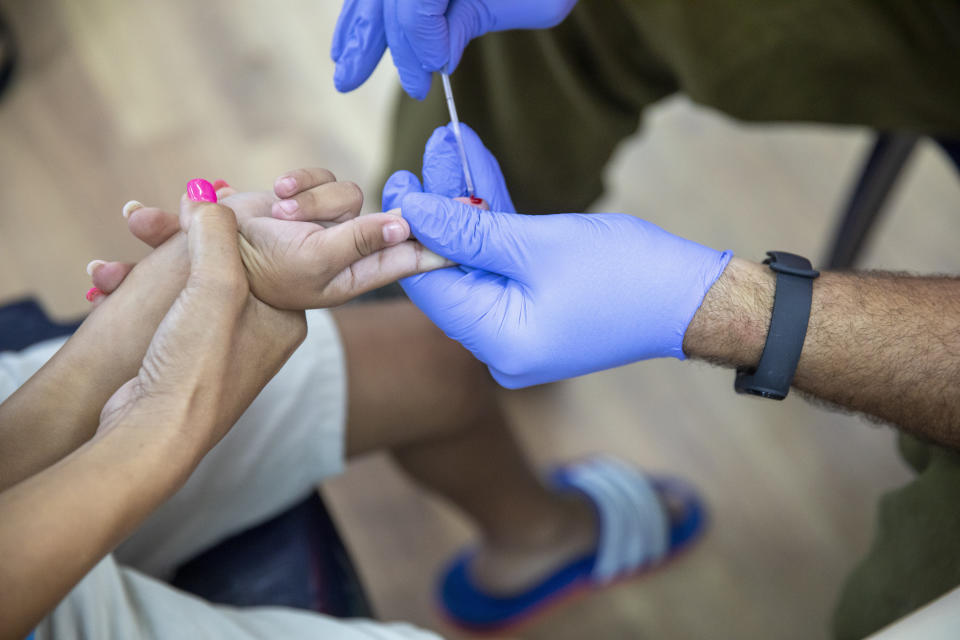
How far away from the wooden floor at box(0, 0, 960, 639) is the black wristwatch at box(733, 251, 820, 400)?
25.5 inches

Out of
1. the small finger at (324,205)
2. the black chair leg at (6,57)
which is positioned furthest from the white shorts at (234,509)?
the black chair leg at (6,57)

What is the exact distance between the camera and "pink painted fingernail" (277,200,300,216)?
0.66 m

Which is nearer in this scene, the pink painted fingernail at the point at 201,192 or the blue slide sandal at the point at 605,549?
the pink painted fingernail at the point at 201,192

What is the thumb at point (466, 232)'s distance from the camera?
0.65 meters

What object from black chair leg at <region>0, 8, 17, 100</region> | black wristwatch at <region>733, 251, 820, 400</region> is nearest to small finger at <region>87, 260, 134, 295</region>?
black wristwatch at <region>733, 251, 820, 400</region>

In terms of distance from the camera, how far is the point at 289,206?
2.18ft

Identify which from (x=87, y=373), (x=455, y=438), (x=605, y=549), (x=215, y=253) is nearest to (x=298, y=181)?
(x=215, y=253)

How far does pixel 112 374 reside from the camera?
24.9 inches

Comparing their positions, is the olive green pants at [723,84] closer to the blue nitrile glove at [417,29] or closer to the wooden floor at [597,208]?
the blue nitrile glove at [417,29]

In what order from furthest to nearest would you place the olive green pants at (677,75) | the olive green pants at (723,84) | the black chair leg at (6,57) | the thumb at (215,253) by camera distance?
the black chair leg at (6,57)
the olive green pants at (677,75)
the olive green pants at (723,84)
the thumb at (215,253)

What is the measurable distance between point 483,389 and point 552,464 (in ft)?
1.47

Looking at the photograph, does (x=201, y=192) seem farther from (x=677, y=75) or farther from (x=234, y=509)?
(x=677, y=75)

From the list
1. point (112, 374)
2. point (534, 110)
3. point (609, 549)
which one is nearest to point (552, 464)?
point (609, 549)

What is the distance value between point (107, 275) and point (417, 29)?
366 millimetres
